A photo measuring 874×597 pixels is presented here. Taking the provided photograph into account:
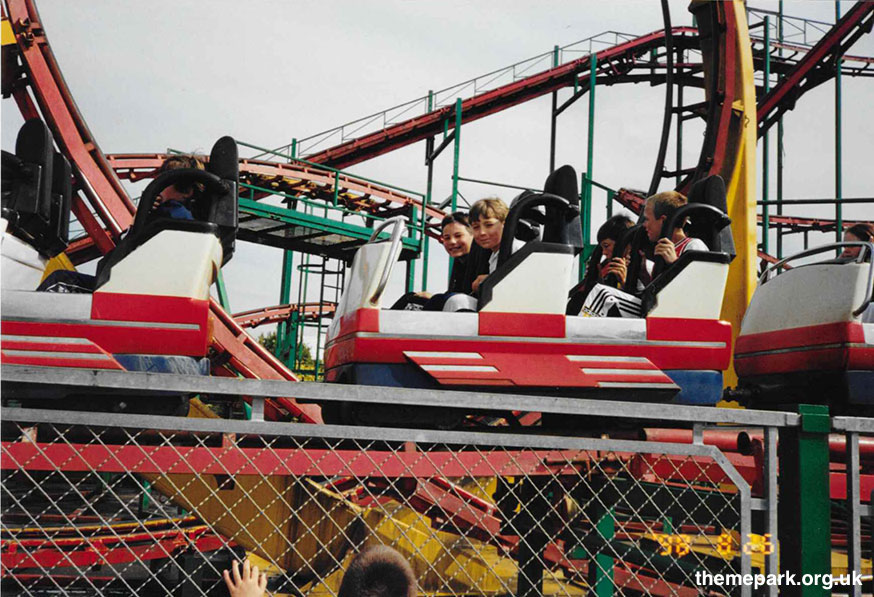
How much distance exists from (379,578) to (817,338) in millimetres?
1896

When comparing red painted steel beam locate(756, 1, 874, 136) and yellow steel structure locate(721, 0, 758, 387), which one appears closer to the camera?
yellow steel structure locate(721, 0, 758, 387)

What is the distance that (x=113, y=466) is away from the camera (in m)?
1.80

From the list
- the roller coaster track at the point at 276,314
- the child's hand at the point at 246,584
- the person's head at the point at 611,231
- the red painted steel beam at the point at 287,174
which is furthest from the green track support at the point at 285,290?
the child's hand at the point at 246,584

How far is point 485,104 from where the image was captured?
11.0m

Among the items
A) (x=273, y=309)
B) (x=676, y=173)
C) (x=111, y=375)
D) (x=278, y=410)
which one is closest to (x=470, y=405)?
(x=111, y=375)

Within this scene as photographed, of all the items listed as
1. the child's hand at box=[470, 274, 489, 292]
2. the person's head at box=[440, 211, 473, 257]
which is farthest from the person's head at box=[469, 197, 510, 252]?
the person's head at box=[440, 211, 473, 257]

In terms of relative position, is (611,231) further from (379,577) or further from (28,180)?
(379,577)

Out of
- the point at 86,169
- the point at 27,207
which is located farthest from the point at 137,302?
the point at 86,169

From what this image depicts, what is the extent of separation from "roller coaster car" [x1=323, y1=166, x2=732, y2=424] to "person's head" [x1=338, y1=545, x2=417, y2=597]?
1048mm

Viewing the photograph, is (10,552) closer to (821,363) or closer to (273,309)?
(821,363)

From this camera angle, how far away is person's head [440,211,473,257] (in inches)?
125

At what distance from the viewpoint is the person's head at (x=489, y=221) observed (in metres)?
2.78

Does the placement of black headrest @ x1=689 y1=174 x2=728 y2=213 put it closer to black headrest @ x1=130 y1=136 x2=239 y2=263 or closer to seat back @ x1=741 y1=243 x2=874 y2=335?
seat back @ x1=741 y1=243 x2=874 y2=335

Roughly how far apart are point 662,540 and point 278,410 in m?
1.99
